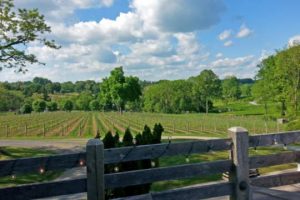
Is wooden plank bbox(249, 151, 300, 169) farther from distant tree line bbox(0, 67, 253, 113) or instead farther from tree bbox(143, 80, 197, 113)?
tree bbox(143, 80, 197, 113)

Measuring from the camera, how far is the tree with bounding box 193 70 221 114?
255 ft

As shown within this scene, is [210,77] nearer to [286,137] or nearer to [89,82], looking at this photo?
[286,137]

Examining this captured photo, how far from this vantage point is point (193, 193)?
4.36 metres

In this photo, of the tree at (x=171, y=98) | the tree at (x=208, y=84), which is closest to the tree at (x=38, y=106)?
the tree at (x=171, y=98)

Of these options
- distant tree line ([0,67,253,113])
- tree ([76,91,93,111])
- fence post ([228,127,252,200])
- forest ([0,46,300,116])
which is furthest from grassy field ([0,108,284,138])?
tree ([76,91,93,111])

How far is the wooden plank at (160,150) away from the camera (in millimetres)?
4094

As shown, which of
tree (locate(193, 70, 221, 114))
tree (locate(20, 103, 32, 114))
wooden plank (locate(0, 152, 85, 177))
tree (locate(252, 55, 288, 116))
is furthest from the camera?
Answer: tree (locate(20, 103, 32, 114))

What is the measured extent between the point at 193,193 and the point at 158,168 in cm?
57

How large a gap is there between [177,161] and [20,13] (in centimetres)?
1126

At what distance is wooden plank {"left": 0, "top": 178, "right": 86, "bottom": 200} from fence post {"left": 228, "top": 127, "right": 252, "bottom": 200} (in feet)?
6.54

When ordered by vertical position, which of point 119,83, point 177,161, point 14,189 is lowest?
point 177,161

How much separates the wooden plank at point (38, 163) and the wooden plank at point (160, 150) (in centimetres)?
39

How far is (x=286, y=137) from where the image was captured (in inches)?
203

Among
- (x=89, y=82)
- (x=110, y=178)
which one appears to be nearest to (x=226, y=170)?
(x=110, y=178)
